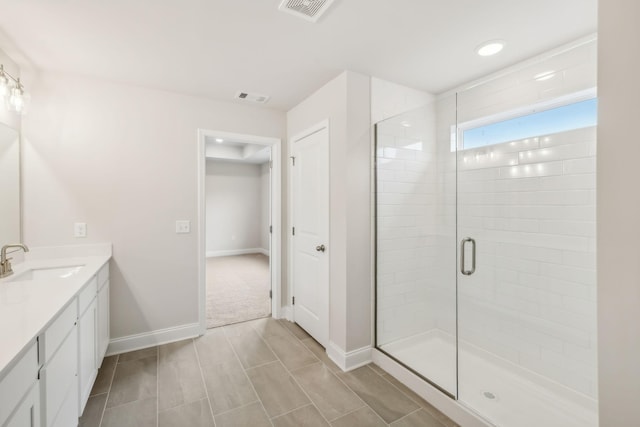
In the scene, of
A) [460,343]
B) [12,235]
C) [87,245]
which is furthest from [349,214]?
[12,235]

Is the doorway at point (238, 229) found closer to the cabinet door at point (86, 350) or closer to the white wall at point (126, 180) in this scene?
the white wall at point (126, 180)

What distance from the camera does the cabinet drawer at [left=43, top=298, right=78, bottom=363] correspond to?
3.94ft

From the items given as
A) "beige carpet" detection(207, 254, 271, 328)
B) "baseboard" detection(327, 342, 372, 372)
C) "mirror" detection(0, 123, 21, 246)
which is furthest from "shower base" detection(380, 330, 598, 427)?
"mirror" detection(0, 123, 21, 246)

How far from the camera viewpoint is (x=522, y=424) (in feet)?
5.77

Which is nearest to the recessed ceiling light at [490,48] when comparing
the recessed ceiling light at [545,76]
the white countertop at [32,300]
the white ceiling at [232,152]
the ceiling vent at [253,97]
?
the recessed ceiling light at [545,76]

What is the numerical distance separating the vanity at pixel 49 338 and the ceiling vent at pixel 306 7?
1.93 m

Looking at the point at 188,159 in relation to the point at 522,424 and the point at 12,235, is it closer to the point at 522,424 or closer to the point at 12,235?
the point at 12,235

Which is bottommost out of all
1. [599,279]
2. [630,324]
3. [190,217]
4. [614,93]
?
[630,324]

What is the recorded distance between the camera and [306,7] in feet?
5.44

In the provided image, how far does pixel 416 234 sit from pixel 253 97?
2.16m

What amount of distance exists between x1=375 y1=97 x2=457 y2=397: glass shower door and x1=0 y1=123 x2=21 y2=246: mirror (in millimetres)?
2839

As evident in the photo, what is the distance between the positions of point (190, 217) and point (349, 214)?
1655 mm

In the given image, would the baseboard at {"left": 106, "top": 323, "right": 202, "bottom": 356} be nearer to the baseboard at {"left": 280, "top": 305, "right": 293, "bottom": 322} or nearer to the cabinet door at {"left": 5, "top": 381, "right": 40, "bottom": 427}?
the baseboard at {"left": 280, "top": 305, "right": 293, "bottom": 322}

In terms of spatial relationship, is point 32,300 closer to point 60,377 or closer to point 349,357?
point 60,377
